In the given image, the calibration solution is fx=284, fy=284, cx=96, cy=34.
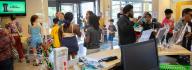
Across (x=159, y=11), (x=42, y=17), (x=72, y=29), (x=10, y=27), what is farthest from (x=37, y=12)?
Result: (x=159, y=11)

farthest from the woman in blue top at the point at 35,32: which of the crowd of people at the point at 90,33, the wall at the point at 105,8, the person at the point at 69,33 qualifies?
the wall at the point at 105,8

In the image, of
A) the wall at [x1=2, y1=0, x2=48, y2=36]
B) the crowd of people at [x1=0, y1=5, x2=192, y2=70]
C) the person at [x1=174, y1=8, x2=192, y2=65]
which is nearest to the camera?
the person at [x1=174, y1=8, x2=192, y2=65]

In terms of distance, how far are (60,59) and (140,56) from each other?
0.58m

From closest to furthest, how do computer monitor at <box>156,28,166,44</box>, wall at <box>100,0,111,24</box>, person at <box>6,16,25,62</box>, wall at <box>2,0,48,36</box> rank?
1. computer monitor at <box>156,28,166,44</box>
2. person at <box>6,16,25,62</box>
3. wall at <box>2,0,48,36</box>
4. wall at <box>100,0,111,24</box>

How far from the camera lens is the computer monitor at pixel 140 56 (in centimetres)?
190

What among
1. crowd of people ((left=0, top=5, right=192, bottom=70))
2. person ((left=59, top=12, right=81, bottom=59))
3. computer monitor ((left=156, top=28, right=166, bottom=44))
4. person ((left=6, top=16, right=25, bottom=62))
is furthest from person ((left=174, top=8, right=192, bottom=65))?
person ((left=6, top=16, right=25, bottom=62))

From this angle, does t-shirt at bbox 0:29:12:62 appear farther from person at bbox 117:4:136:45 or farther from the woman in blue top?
the woman in blue top

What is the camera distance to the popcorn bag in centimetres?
203

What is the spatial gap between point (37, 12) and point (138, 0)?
19.6ft

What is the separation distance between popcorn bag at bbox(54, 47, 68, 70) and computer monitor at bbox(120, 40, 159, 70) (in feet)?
1.47

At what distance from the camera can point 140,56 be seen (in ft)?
6.72

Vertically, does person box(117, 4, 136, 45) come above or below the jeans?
above

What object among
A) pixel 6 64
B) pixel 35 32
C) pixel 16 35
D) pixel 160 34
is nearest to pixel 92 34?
pixel 6 64

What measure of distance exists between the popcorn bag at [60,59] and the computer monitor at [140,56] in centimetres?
45
